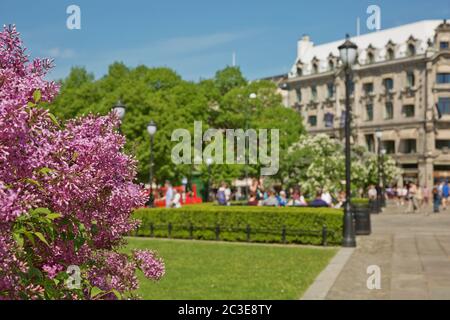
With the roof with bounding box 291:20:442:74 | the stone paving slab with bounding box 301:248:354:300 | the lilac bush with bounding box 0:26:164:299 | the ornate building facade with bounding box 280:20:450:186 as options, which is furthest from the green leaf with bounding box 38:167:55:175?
the roof with bounding box 291:20:442:74

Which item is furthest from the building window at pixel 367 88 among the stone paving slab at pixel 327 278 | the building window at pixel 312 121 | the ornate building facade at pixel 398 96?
the stone paving slab at pixel 327 278

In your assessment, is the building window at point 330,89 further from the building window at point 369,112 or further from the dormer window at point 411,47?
the dormer window at point 411,47

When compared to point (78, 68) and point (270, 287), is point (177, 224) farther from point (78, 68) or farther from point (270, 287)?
point (78, 68)

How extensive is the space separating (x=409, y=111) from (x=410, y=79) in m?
3.63

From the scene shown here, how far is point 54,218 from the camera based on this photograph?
248 cm

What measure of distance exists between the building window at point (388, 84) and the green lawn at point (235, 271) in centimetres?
5765

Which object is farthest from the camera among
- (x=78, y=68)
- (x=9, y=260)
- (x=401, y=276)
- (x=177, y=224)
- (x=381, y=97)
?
(x=381, y=97)

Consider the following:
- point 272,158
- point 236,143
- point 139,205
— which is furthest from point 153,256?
point 236,143

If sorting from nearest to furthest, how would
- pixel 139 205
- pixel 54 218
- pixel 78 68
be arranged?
1. pixel 54 218
2. pixel 139 205
3. pixel 78 68

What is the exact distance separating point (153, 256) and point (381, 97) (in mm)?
74632

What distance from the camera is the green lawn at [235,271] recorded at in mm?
10891

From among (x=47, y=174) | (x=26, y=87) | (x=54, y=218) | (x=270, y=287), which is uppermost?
(x=26, y=87)

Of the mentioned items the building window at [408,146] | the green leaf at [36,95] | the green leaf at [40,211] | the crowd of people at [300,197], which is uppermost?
the building window at [408,146]

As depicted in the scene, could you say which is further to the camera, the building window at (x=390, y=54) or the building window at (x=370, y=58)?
the building window at (x=370, y=58)
